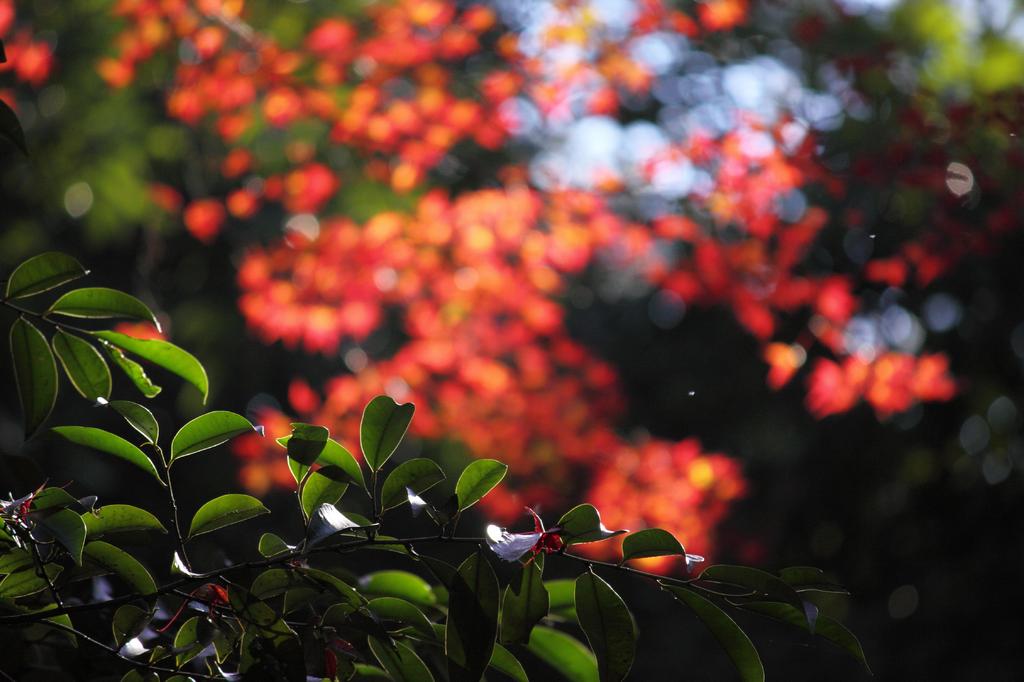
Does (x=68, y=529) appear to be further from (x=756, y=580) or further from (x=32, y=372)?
(x=756, y=580)

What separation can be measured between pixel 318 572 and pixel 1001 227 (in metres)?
3.43

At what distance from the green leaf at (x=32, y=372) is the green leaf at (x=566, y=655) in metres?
0.47

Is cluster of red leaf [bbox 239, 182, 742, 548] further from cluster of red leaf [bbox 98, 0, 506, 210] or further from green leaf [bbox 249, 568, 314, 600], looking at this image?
green leaf [bbox 249, 568, 314, 600]

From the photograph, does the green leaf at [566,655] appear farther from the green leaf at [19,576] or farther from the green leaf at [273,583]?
the green leaf at [19,576]

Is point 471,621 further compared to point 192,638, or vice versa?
point 192,638

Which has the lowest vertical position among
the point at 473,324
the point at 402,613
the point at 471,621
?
the point at 473,324

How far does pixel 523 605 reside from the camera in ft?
2.28

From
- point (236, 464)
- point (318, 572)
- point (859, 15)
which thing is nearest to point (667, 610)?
point (236, 464)

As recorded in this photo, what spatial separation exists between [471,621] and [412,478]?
13 cm

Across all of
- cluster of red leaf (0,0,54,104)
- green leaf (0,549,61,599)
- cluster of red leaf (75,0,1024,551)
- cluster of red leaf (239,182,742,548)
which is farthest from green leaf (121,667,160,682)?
cluster of red leaf (0,0,54,104)

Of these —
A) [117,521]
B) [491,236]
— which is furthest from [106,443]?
[491,236]

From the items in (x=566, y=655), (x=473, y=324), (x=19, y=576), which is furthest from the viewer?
(x=473, y=324)

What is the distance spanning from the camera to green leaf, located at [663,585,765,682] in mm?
704

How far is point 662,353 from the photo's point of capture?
5.55 metres
